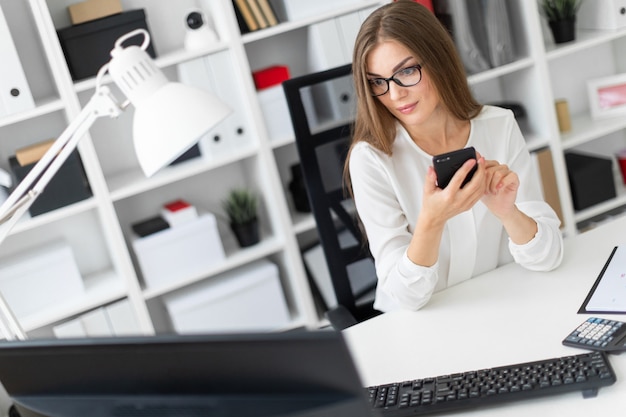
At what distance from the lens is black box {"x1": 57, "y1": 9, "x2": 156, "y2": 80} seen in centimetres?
265

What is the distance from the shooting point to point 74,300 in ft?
9.05

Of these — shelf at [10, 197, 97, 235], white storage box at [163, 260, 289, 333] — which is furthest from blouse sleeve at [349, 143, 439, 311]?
shelf at [10, 197, 97, 235]

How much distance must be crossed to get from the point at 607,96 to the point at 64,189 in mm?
2269

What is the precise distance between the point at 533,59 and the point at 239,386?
2.61m

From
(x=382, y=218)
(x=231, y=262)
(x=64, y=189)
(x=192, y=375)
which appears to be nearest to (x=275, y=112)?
(x=231, y=262)

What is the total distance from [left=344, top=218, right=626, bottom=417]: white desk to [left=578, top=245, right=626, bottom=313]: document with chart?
2cm

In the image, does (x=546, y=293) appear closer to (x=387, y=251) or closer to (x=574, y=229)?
(x=387, y=251)

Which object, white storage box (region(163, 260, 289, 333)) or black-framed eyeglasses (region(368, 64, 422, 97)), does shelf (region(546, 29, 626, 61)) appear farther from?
black-framed eyeglasses (region(368, 64, 422, 97))

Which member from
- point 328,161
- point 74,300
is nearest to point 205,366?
point 328,161

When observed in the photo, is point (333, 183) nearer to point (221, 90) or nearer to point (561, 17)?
point (221, 90)

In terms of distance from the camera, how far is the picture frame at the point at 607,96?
337cm

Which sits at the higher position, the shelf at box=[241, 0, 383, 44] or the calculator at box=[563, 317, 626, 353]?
the shelf at box=[241, 0, 383, 44]

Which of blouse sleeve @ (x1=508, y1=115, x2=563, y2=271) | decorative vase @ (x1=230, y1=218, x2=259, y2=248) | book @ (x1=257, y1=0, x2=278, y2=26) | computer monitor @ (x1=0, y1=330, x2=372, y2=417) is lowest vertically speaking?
decorative vase @ (x1=230, y1=218, x2=259, y2=248)

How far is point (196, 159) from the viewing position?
9.46 feet
